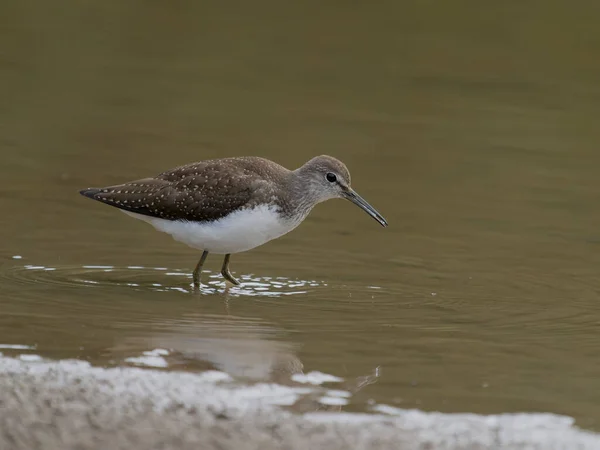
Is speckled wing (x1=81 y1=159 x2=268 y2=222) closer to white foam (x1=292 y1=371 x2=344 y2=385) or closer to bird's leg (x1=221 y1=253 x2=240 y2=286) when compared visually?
bird's leg (x1=221 y1=253 x2=240 y2=286)

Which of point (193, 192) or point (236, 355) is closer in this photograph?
point (236, 355)

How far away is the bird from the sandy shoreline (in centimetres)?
322

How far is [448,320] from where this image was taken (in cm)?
972

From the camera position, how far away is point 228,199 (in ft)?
35.4

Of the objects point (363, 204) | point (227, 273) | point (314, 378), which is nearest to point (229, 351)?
point (314, 378)

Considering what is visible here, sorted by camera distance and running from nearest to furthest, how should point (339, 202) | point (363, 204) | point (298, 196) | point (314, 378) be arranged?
point (314, 378), point (298, 196), point (363, 204), point (339, 202)

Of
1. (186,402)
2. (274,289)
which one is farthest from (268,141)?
(186,402)

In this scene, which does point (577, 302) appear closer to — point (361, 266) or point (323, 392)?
point (361, 266)

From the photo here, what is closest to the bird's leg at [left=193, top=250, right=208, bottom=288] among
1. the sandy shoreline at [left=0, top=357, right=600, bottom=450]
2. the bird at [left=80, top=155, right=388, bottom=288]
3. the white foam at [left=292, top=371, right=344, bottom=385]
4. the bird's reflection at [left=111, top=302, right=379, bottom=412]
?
the bird at [left=80, top=155, right=388, bottom=288]

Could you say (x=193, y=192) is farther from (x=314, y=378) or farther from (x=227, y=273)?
(x=314, y=378)

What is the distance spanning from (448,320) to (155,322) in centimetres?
241

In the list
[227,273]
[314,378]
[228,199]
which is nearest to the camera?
[314,378]

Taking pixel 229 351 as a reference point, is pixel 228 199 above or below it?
above

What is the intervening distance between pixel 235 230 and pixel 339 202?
3507mm
